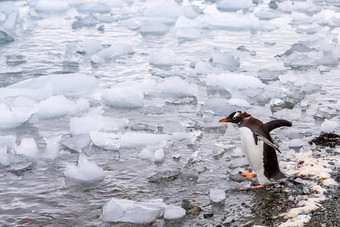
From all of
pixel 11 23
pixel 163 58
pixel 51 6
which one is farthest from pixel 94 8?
pixel 163 58

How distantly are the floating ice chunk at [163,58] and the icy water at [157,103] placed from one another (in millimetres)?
19

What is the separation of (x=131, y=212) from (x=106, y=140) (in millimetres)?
1590

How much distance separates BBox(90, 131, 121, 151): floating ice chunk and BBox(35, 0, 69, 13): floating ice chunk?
30.3ft

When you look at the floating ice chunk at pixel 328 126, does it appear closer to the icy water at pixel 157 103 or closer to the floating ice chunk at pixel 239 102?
the icy water at pixel 157 103

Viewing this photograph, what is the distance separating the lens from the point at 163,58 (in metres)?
8.23

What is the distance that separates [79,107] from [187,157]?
1.86m

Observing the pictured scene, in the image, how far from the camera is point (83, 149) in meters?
5.05

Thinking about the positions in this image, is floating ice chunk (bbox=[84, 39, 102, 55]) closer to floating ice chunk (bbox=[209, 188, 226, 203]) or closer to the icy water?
the icy water

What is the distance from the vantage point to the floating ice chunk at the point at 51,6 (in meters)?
13.4

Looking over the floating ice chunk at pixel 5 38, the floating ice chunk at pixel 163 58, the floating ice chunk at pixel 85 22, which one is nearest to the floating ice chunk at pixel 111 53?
the floating ice chunk at pixel 163 58

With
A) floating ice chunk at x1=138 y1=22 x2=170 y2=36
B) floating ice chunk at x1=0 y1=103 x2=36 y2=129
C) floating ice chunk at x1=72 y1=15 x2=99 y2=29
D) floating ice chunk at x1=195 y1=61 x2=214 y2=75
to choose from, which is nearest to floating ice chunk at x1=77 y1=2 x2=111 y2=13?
floating ice chunk at x1=72 y1=15 x2=99 y2=29

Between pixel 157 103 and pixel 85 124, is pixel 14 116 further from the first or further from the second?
pixel 157 103

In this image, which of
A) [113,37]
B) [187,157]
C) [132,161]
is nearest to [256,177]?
[187,157]

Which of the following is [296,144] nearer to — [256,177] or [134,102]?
[256,177]
